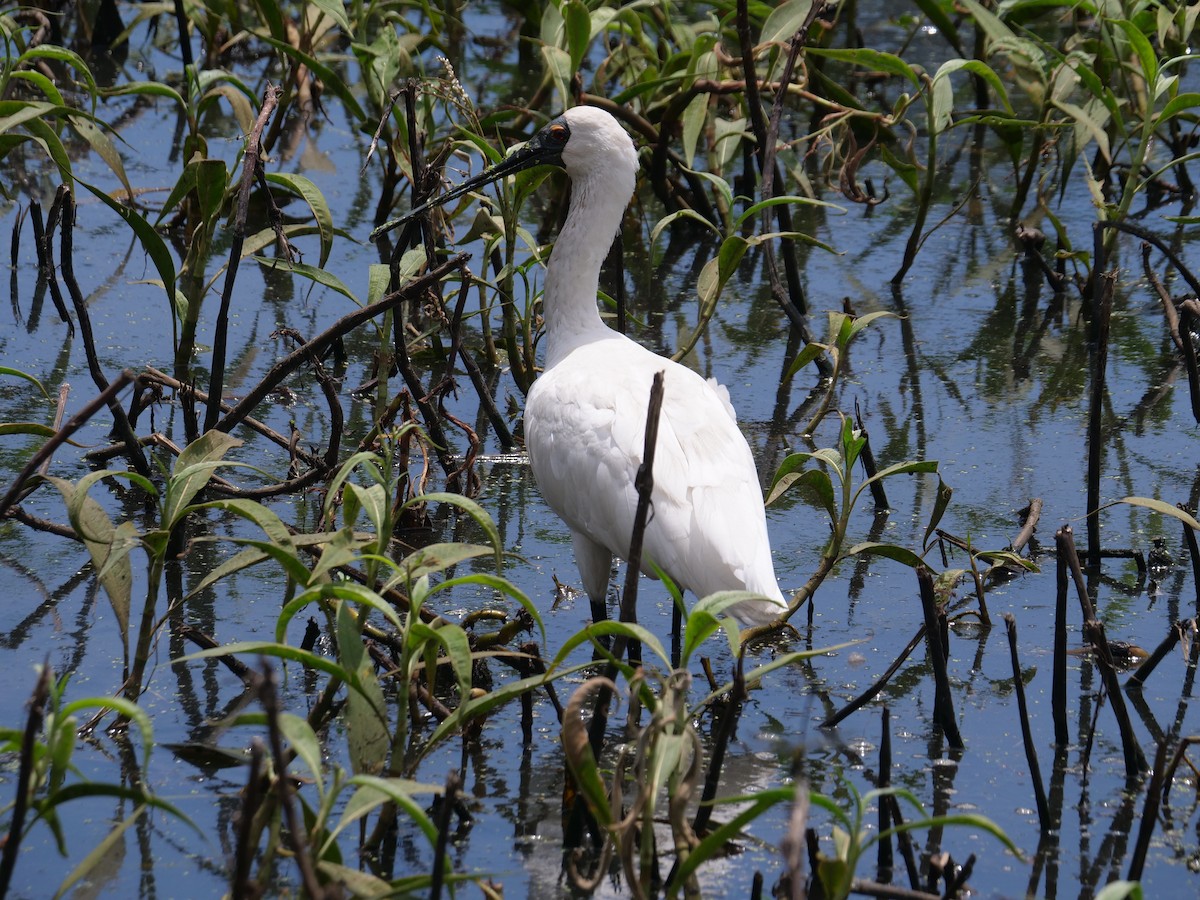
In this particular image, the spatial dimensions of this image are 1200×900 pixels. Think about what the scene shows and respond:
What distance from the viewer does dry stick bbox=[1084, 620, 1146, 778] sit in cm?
321

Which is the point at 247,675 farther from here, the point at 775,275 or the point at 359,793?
the point at 775,275

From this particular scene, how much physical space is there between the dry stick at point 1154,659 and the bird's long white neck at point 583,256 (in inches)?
72.0

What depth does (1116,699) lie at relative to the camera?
3.26 m

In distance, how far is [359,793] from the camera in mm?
2496

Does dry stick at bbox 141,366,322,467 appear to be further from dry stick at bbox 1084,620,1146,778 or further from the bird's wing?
dry stick at bbox 1084,620,1146,778

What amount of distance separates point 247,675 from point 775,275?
3.02m

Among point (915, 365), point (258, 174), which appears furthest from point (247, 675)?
point (915, 365)

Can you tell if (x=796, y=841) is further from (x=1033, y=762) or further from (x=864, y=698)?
(x=864, y=698)

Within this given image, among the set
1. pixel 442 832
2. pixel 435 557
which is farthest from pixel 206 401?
pixel 442 832

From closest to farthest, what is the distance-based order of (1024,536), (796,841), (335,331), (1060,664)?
(796,841), (1060,664), (335,331), (1024,536)

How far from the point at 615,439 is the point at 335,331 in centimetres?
76

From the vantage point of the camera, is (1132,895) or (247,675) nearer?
(1132,895)

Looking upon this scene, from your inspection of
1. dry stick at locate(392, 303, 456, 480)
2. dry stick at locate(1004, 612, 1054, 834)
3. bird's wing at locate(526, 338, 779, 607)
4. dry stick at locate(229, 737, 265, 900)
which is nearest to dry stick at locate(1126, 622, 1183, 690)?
dry stick at locate(1004, 612, 1054, 834)

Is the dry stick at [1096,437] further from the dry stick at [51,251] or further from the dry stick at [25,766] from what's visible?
the dry stick at [51,251]
